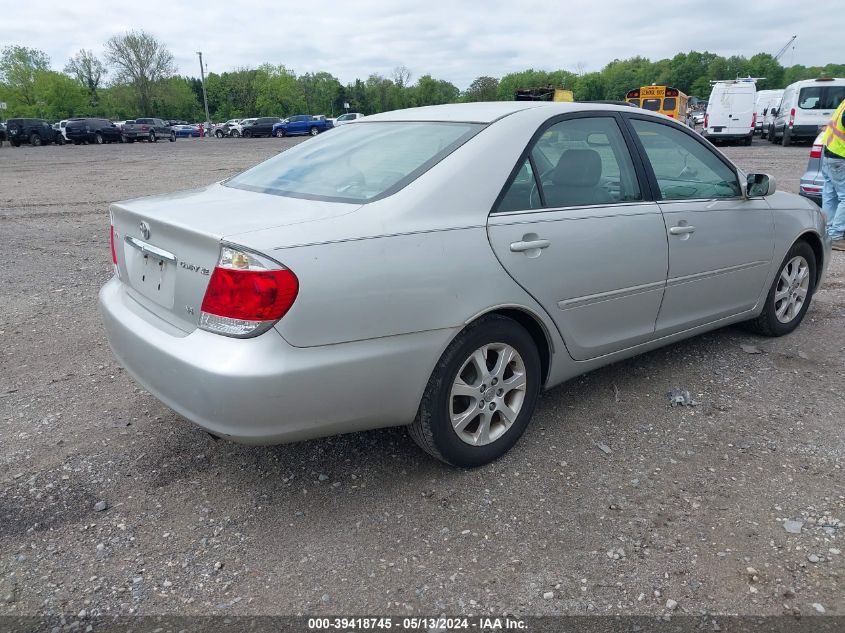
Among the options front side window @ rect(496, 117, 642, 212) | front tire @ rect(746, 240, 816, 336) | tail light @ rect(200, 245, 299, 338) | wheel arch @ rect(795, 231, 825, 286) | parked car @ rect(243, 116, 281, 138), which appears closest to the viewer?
tail light @ rect(200, 245, 299, 338)

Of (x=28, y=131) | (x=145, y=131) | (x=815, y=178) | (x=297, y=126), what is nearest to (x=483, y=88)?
(x=297, y=126)

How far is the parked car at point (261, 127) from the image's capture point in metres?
51.8

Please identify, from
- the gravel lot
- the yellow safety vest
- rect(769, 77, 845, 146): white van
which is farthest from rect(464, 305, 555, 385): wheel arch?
rect(769, 77, 845, 146): white van

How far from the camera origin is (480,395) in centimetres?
300

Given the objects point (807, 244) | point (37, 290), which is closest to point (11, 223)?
point (37, 290)

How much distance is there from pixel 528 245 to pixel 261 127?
2076 inches

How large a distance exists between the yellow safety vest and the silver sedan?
4.39 meters

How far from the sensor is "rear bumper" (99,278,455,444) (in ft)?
7.80

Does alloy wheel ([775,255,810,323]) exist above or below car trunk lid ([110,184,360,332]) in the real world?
below

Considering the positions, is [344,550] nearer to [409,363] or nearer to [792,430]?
[409,363]

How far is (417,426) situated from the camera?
288 cm

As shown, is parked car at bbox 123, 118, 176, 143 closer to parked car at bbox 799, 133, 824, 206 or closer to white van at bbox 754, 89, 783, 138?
white van at bbox 754, 89, 783, 138

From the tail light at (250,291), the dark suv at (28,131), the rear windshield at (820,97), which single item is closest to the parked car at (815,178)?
the tail light at (250,291)

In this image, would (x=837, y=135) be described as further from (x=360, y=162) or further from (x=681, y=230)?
(x=360, y=162)
